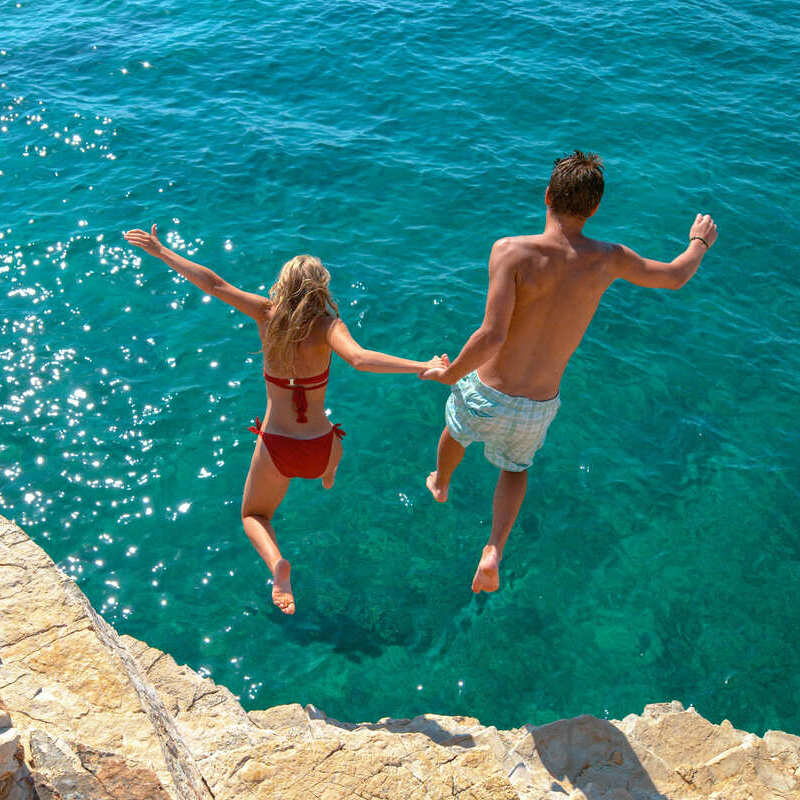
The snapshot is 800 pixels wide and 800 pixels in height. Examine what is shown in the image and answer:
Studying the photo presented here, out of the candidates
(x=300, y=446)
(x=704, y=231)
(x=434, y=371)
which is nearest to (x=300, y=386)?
(x=300, y=446)

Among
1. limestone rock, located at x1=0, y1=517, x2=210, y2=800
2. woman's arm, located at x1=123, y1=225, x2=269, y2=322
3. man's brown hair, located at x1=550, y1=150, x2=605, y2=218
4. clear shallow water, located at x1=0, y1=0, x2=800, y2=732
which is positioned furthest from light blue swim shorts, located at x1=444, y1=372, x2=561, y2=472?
limestone rock, located at x1=0, y1=517, x2=210, y2=800

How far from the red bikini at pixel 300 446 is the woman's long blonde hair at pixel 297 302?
1.02ft

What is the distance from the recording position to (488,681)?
644cm

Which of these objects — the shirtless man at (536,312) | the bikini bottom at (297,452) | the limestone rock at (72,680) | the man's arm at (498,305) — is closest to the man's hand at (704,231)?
the shirtless man at (536,312)

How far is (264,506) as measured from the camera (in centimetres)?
558

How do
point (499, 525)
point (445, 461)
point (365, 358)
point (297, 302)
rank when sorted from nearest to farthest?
point (365, 358) → point (297, 302) → point (499, 525) → point (445, 461)

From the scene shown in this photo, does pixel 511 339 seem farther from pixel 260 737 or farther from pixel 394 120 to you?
pixel 394 120

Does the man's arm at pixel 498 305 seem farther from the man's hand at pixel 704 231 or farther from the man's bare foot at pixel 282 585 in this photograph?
the man's bare foot at pixel 282 585

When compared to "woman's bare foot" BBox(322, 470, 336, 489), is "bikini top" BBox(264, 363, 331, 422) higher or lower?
higher

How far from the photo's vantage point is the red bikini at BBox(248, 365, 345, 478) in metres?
5.09

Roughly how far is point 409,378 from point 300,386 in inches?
164

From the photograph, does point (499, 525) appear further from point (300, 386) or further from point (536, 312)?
point (300, 386)

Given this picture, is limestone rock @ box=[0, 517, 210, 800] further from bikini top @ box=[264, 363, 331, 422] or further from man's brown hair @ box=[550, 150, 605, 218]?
man's brown hair @ box=[550, 150, 605, 218]

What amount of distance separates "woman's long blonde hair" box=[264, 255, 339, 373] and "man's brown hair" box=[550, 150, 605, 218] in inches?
58.1
